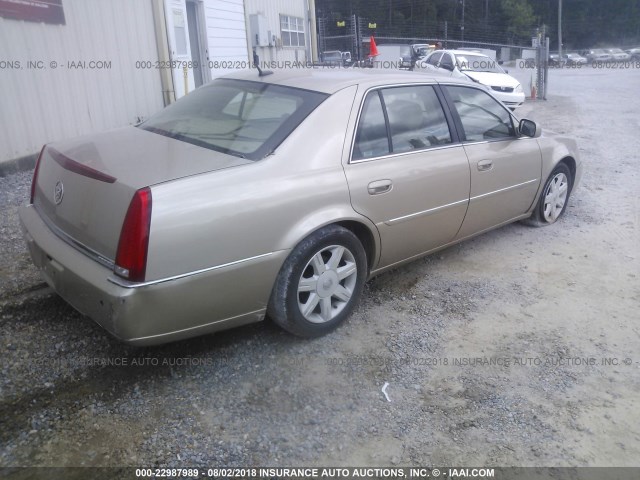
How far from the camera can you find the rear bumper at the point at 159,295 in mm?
2607

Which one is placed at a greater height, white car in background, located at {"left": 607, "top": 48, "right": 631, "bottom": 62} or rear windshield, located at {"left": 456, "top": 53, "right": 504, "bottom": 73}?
rear windshield, located at {"left": 456, "top": 53, "right": 504, "bottom": 73}

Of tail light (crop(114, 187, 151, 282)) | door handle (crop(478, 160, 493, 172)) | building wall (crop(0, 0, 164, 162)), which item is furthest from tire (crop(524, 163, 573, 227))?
building wall (crop(0, 0, 164, 162))

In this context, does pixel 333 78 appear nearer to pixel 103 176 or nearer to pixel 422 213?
pixel 422 213

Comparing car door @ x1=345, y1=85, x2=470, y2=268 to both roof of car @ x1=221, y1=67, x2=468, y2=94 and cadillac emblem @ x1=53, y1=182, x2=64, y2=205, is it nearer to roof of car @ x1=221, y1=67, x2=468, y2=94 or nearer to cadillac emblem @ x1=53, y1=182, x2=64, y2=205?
roof of car @ x1=221, y1=67, x2=468, y2=94

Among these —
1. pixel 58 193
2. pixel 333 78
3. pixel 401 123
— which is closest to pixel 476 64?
pixel 401 123

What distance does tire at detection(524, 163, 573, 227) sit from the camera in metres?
5.29

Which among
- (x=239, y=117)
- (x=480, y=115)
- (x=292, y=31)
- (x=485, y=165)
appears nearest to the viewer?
(x=239, y=117)

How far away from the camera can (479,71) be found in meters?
15.9

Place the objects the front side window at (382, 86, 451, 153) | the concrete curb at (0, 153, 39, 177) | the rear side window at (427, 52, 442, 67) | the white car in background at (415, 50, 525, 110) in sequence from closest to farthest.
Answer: the front side window at (382, 86, 451, 153)
the concrete curb at (0, 153, 39, 177)
the white car in background at (415, 50, 525, 110)
the rear side window at (427, 52, 442, 67)

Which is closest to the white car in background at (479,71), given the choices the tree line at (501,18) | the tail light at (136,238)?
the tail light at (136,238)

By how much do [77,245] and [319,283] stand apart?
1331 millimetres

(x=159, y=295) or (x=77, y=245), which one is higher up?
(x=77, y=245)

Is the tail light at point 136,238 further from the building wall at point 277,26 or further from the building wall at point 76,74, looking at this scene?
the building wall at point 277,26

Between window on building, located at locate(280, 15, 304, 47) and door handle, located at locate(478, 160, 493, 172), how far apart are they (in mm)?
12294
